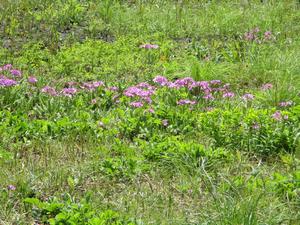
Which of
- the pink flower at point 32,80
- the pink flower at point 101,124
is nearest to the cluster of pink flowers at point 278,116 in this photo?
the pink flower at point 101,124

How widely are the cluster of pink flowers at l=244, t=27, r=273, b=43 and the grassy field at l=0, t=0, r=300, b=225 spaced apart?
0.03 metres

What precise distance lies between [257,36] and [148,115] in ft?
11.7

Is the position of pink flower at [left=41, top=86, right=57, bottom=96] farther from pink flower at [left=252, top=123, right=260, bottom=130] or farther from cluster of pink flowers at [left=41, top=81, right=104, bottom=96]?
pink flower at [left=252, top=123, right=260, bottom=130]

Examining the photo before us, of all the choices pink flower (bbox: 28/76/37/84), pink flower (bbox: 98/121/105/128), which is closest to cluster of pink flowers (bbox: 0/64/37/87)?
pink flower (bbox: 28/76/37/84)

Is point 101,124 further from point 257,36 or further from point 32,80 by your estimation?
point 257,36

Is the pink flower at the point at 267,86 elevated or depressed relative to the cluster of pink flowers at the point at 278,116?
depressed

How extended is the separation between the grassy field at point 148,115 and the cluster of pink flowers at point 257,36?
0.03 meters

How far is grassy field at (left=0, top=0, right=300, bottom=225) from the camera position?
4.45 meters

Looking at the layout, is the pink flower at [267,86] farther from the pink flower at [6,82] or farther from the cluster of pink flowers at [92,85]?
the pink flower at [6,82]

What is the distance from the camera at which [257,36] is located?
8.96m

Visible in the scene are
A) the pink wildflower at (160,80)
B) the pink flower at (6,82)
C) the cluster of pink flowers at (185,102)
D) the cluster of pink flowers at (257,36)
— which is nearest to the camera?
the cluster of pink flowers at (185,102)

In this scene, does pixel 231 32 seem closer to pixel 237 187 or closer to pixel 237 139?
pixel 237 139

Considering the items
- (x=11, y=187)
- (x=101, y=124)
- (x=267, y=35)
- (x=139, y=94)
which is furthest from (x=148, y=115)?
(x=267, y=35)

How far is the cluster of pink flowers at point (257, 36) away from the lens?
28.5 feet
